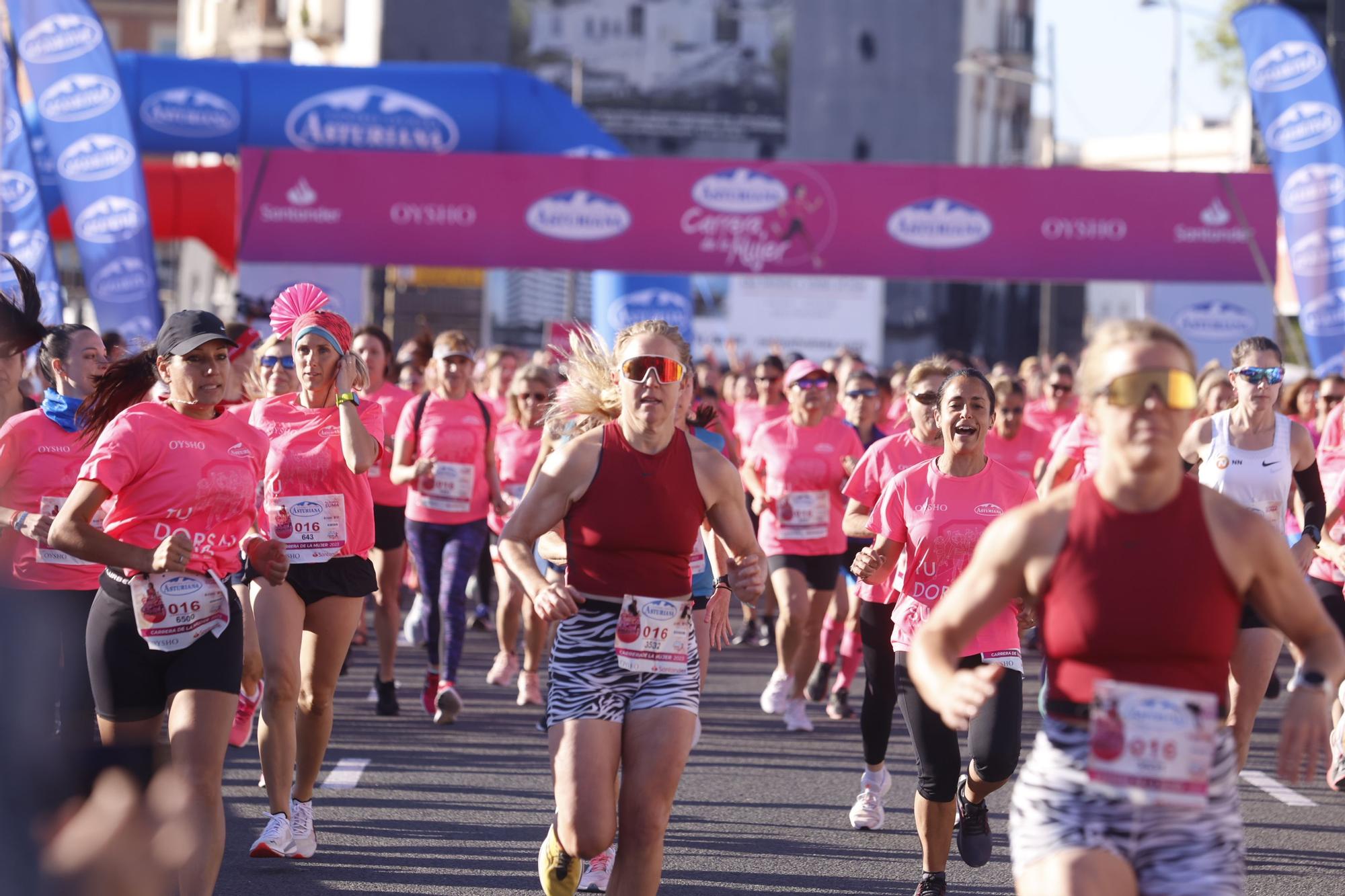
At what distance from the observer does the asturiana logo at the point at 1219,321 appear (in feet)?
71.3

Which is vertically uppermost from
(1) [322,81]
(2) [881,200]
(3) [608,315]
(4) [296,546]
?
(1) [322,81]

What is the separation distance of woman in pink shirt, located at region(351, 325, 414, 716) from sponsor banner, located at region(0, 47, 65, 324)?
17.6 feet

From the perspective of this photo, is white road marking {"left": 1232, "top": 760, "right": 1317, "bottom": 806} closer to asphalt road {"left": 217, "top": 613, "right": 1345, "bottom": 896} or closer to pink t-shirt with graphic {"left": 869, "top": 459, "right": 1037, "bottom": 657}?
asphalt road {"left": 217, "top": 613, "right": 1345, "bottom": 896}

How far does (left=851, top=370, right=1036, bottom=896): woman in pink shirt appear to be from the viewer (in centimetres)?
596

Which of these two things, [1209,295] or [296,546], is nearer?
[296,546]

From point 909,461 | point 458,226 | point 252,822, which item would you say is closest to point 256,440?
point 252,822

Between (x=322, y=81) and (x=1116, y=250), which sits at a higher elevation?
(x=322, y=81)

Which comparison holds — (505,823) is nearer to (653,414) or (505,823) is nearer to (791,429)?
(653,414)

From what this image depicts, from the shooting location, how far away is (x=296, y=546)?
677 cm

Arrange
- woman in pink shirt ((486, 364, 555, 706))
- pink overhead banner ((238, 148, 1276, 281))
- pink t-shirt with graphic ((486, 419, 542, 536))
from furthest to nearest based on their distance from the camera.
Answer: pink overhead banner ((238, 148, 1276, 281)) → pink t-shirt with graphic ((486, 419, 542, 536)) → woman in pink shirt ((486, 364, 555, 706))

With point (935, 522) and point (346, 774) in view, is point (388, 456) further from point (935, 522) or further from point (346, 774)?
point (935, 522)

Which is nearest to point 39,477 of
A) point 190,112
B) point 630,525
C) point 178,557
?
point 178,557

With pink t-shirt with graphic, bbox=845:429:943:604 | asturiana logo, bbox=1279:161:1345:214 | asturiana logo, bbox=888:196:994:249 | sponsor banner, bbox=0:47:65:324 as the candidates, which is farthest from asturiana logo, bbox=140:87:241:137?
pink t-shirt with graphic, bbox=845:429:943:604

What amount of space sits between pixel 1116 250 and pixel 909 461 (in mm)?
14543
